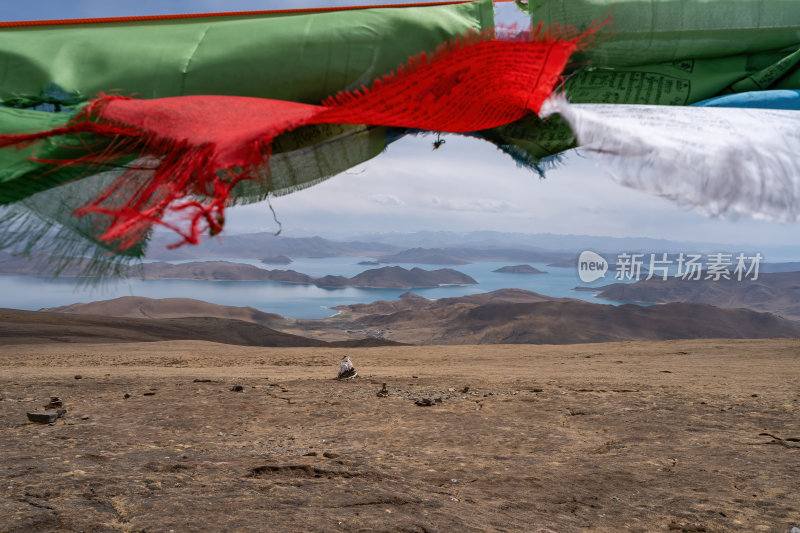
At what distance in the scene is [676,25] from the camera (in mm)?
1530

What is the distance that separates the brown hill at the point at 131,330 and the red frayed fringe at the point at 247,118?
12.6 meters

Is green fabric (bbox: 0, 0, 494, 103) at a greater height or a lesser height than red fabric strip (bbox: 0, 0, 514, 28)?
lesser

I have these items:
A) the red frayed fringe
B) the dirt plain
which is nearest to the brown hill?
the dirt plain

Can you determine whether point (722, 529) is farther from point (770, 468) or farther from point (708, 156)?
point (708, 156)

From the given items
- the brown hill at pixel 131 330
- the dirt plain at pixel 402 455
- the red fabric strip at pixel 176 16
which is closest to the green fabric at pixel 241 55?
the red fabric strip at pixel 176 16

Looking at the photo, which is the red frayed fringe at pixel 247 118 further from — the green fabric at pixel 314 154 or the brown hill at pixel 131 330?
the brown hill at pixel 131 330

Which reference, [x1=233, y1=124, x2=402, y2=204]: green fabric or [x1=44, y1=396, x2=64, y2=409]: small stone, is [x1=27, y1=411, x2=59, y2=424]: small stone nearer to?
[x1=44, y1=396, x2=64, y2=409]: small stone

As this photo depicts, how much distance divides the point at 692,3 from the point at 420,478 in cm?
235

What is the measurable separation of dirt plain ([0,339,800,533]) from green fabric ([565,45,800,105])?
1.74 meters

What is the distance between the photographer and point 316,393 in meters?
5.14

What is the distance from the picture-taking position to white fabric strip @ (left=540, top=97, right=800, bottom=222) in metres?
1.02

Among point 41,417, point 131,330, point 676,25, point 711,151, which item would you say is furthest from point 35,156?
point 131,330

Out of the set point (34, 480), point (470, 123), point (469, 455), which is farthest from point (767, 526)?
point (34, 480)

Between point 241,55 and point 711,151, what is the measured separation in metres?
1.05
